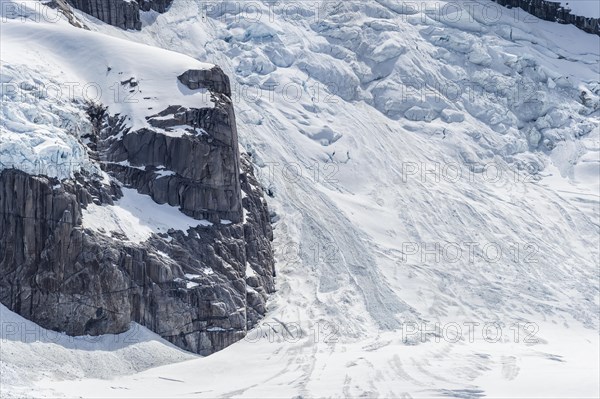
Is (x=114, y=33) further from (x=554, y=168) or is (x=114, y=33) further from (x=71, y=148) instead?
(x=554, y=168)

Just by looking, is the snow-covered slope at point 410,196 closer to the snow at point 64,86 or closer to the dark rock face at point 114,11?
the dark rock face at point 114,11

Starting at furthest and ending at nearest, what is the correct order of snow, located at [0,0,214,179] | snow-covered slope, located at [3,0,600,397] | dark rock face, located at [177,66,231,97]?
dark rock face, located at [177,66,231,97] < snow-covered slope, located at [3,0,600,397] < snow, located at [0,0,214,179]

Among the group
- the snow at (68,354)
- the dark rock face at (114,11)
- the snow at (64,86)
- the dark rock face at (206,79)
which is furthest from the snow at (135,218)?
the dark rock face at (114,11)

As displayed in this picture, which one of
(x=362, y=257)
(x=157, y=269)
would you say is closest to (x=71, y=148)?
(x=157, y=269)

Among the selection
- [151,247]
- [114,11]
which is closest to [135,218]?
[151,247]

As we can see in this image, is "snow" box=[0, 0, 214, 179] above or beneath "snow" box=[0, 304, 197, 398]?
above

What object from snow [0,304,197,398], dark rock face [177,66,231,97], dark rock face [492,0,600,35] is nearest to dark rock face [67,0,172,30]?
dark rock face [177,66,231,97]

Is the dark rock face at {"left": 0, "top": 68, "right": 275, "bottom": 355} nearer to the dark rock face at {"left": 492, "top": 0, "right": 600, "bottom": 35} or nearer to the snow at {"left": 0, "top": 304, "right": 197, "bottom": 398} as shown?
the snow at {"left": 0, "top": 304, "right": 197, "bottom": 398}

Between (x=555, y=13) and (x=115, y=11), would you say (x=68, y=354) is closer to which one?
(x=115, y=11)
